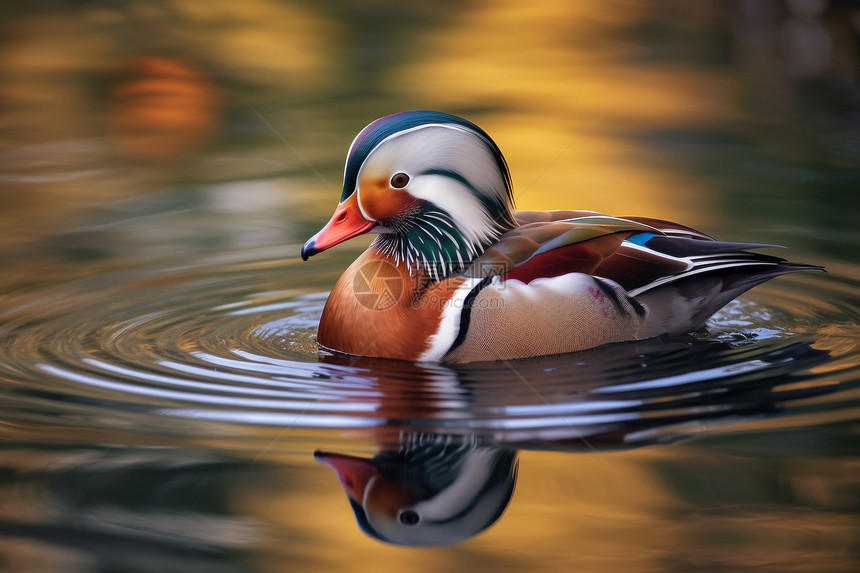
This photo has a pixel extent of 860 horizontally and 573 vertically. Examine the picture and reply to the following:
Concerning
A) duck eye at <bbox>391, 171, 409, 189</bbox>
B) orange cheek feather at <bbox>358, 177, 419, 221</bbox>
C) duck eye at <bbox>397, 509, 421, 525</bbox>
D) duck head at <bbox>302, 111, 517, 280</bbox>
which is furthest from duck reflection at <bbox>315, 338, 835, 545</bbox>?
duck eye at <bbox>391, 171, 409, 189</bbox>

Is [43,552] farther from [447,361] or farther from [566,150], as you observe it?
[566,150]

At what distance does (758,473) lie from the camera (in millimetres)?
4414

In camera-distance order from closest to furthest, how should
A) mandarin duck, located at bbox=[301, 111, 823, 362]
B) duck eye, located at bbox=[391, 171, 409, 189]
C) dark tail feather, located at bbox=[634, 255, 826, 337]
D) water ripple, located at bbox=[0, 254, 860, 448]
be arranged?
1. water ripple, located at bbox=[0, 254, 860, 448]
2. mandarin duck, located at bbox=[301, 111, 823, 362]
3. duck eye, located at bbox=[391, 171, 409, 189]
4. dark tail feather, located at bbox=[634, 255, 826, 337]

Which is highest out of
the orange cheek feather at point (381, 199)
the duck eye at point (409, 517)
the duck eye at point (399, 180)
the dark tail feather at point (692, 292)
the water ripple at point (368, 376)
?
the duck eye at point (399, 180)

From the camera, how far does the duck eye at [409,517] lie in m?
4.15

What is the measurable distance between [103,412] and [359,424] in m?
1.21

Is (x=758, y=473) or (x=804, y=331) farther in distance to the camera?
(x=804, y=331)

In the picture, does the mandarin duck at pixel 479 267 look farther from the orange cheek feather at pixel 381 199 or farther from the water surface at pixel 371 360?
the water surface at pixel 371 360

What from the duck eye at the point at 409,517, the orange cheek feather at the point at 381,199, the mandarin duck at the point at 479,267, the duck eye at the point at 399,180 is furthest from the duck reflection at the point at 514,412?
the duck eye at the point at 399,180

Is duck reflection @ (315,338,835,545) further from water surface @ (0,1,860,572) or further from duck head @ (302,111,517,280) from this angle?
duck head @ (302,111,517,280)

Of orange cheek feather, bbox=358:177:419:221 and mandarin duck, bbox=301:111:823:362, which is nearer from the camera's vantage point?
mandarin duck, bbox=301:111:823:362

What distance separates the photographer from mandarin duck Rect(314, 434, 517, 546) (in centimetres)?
412

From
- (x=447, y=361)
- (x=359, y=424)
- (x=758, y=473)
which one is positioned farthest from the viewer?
(x=447, y=361)

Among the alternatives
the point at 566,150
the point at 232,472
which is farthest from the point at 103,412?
the point at 566,150
